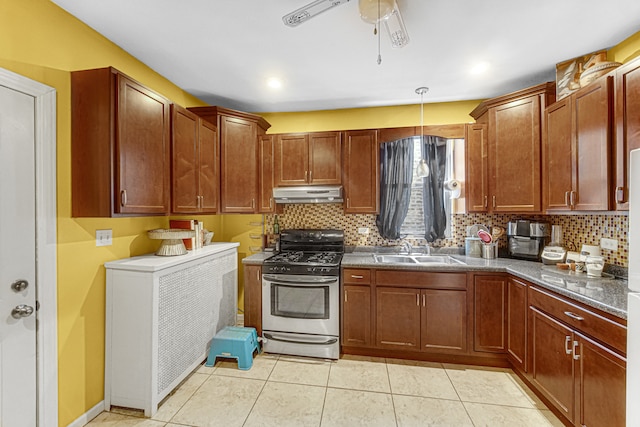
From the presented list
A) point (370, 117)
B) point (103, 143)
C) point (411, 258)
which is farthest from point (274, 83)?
point (411, 258)

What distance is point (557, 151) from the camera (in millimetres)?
2180

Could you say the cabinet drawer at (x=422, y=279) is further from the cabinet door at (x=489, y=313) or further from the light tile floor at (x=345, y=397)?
the light tile floor at (x=345, y=397)

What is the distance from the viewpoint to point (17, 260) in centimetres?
149

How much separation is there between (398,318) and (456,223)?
1.30 m

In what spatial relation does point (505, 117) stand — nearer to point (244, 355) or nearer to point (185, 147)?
point (185, 147)

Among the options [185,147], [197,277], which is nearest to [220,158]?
[185,147]

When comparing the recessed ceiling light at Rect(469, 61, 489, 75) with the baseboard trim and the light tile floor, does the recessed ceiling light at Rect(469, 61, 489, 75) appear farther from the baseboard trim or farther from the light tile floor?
the baseboard trim

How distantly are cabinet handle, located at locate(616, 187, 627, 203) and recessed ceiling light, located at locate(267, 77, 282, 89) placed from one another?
268 cm

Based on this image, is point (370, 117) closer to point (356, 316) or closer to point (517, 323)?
point (356, 316)

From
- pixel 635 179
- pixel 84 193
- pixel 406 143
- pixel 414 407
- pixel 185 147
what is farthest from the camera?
pixel 406 143

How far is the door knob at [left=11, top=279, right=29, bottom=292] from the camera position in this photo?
1.47 meters

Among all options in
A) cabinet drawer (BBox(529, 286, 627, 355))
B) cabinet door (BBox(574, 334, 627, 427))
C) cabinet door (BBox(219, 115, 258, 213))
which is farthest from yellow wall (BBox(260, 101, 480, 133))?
cabinet door (BBox(574, 334, 627, 427))

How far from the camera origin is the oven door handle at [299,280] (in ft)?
8.57

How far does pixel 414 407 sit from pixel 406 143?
→ 2521 millimetres
